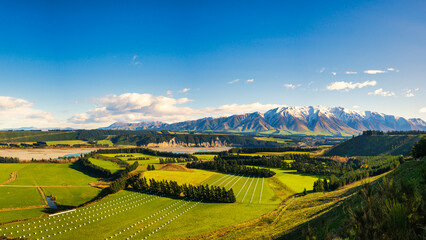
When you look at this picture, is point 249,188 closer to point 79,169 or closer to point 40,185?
point 40,185

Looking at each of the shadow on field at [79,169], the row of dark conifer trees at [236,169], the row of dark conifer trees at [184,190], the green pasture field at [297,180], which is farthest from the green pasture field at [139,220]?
the shadow on field at [79,169]

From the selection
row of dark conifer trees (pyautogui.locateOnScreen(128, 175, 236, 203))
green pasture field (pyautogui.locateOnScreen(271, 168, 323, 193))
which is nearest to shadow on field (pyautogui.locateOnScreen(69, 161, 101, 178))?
row of dark conifer trees (pyautogui.locateOnScreen(128, 175, 236, 203))

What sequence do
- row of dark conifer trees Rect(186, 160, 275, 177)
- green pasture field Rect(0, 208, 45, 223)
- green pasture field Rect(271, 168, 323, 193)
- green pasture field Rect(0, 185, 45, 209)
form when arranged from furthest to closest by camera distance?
row of dark conifer trees Rect(186, 160, 275, 177)
green pasture field Rect(271, 168, 323, 193)
green pasture field Rect(0, 185, 45, 209)
green pasture field Rect(0, 208, 45, 223)

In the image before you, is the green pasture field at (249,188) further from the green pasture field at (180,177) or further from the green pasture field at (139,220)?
the green pasture field at (139,220)

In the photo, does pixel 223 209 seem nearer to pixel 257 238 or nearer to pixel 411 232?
pixel 257 238

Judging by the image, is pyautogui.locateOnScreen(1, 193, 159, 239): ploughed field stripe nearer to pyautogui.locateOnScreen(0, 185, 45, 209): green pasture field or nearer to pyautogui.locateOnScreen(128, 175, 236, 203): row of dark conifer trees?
pyautogui.locateOnScreen(128, 175, 236, 203): row of dark conifer trees

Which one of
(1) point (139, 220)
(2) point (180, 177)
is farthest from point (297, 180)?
(1) point (139, 220)
